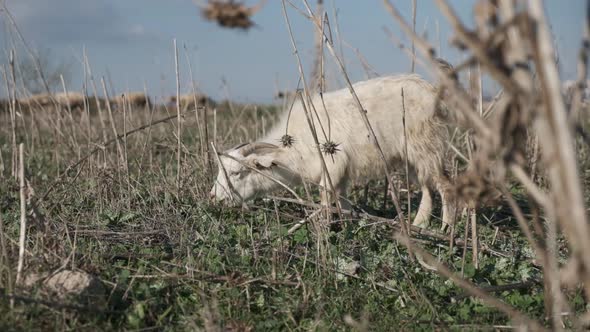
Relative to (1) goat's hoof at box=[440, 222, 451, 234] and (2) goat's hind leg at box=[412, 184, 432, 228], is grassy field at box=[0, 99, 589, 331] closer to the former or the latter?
(1) goat's hoof at box=[440, 222, 451, 234]

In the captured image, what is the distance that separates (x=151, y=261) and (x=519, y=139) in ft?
7.91

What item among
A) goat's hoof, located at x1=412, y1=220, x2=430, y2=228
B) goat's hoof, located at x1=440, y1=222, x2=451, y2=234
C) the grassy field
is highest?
the grassy field

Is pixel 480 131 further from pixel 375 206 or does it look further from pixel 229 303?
pixel 375 206

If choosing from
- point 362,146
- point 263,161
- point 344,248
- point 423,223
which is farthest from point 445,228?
point 263,161

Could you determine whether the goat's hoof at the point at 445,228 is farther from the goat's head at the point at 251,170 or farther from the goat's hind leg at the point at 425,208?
the goat's head at the point at 251,170

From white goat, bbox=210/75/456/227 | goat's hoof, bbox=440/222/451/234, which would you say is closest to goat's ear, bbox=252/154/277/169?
white goat, bbox=210/75/456/227

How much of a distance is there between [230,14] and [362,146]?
378cm

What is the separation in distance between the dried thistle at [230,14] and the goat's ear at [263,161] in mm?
3754

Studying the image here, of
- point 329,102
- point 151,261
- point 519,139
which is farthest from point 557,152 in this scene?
point 329,102

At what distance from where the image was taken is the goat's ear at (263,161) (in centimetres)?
536

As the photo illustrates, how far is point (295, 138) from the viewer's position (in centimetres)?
546

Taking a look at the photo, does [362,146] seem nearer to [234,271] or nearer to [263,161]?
[263,161]

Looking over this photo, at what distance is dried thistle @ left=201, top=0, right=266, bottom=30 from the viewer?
1591mm

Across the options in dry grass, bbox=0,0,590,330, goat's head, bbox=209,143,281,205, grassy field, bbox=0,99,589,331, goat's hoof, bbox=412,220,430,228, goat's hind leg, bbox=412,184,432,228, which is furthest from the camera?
goat's hind leg, bbox=412,184,432,228
